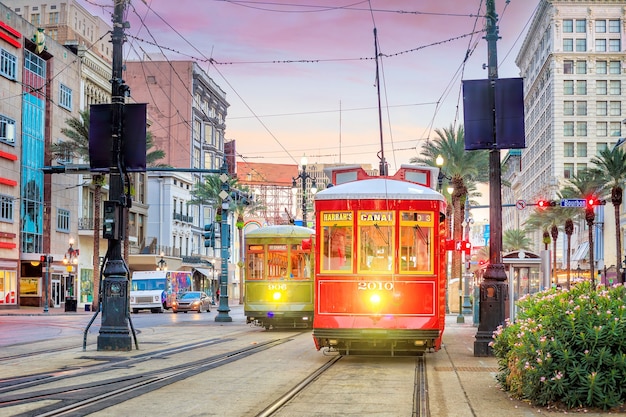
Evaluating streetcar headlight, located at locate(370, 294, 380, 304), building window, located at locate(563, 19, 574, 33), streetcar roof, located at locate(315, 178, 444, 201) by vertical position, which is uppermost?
building window, located at locate(563, 19, 574, 33)

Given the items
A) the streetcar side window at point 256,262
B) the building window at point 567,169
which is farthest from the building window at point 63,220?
the building window at point 567,169

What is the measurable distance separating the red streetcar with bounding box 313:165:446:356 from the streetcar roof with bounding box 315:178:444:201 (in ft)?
0.06

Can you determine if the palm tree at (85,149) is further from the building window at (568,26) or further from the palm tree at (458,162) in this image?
the building window at (568,26)

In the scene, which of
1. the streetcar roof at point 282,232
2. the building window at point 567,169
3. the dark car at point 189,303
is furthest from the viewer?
the building window at point 567,169

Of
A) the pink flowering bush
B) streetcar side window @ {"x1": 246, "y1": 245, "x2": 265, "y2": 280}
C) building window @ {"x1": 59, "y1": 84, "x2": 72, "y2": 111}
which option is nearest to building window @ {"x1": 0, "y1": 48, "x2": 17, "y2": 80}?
building window @ {"x1": 59, "y1": 84, "x2": 72, "y2": 111}

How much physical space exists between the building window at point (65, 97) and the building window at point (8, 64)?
6452mm

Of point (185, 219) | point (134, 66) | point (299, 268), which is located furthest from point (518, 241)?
point (299, 268)

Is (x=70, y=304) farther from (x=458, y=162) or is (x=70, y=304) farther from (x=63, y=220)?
(x=458, y=162)

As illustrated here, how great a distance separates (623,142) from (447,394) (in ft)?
237

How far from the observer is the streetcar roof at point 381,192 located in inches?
664

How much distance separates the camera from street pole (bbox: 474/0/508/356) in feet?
60.8

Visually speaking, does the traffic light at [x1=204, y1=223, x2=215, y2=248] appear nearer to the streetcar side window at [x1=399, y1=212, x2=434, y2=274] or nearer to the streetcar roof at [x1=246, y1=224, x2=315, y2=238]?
the streetcar roof at [x1=246, y1=224, x2=315, y2=238]

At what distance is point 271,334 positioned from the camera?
27.7 metres

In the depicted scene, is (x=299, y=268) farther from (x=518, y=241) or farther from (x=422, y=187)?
(x=518, y=241)
